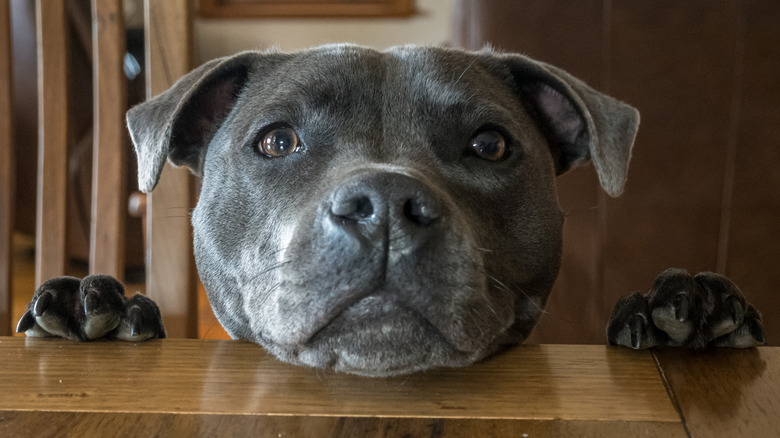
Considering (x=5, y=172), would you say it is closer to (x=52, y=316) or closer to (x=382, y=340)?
(x=52, y=316)

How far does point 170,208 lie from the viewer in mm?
2430

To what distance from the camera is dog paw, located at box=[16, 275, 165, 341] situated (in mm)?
1491

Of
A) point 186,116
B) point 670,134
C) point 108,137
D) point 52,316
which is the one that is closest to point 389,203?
point 52,316

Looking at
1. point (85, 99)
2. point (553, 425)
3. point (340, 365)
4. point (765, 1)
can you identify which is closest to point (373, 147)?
point (340, 365)

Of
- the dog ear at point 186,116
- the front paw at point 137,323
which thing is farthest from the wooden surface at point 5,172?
the front paw at point 137,323

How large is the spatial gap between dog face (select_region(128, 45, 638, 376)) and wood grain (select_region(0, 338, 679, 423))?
0.08 meters

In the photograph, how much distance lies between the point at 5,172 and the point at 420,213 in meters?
1.76

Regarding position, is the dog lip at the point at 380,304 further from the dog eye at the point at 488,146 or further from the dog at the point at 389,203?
the dog eye at the point at 488,146

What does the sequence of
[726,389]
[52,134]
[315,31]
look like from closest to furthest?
1. [726,389]
2. [52,134]
3. [315,31]

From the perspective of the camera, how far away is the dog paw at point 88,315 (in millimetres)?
1491

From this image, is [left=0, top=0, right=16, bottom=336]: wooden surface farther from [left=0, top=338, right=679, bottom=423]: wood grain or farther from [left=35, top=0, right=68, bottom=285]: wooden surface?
[left=0, top=338, right=679, bottom=423]: wood grain

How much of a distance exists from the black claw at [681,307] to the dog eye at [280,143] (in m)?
0.92

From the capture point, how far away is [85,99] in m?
4.87

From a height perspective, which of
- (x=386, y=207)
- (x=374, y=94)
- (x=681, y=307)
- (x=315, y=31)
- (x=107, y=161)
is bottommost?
(x=681, y=307)
